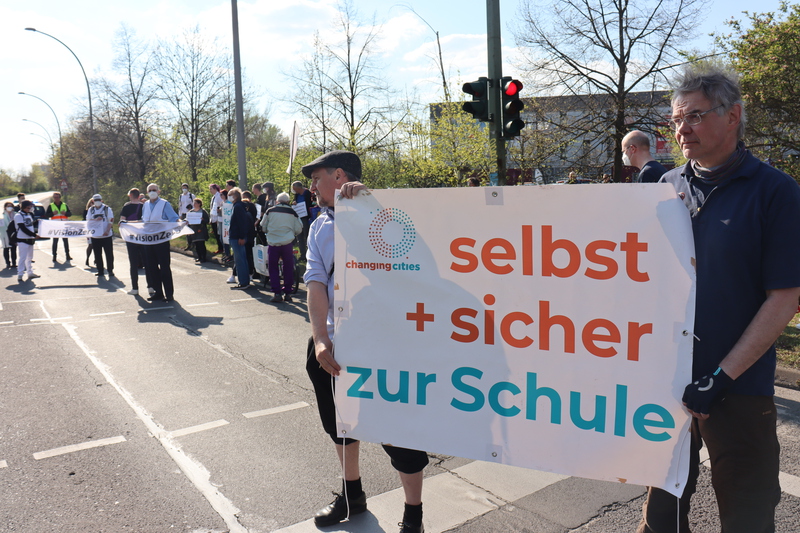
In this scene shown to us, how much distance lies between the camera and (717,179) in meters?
2.11

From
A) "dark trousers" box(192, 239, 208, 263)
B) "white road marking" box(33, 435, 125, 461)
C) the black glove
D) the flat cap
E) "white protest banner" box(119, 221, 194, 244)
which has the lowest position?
"white road marking" box(33, 435, 125, 461)

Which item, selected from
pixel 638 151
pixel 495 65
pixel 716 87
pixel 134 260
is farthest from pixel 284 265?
pixel 716 87

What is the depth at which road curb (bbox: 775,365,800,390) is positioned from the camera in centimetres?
548

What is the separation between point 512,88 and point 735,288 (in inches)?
316

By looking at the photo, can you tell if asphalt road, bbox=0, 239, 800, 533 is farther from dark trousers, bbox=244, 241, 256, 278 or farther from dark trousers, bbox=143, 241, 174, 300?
dark trousers, bbox=244, 241, 256, 278

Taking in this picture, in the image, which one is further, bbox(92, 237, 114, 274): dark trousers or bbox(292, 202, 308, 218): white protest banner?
bbox(92, 237, 114, 274): dark trousers

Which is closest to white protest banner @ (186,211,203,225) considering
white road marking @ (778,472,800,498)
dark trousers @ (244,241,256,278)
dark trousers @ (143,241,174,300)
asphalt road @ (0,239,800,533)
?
dark trousers @ (244,241,256,278)

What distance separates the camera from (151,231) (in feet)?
34.7

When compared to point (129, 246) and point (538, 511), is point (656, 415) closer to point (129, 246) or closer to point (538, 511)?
point (538, 511)

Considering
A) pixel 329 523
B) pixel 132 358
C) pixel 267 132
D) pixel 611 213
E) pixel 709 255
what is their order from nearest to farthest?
pixel 709 255 < pixel 611 213 < pixel 329 523 < pixel 132 358 < pixel 267 132

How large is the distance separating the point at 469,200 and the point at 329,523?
1.88 m

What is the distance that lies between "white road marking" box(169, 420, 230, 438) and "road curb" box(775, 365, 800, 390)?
4896mm

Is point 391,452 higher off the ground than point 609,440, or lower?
lower

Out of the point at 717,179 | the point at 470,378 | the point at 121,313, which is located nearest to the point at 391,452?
the point at 470,378
